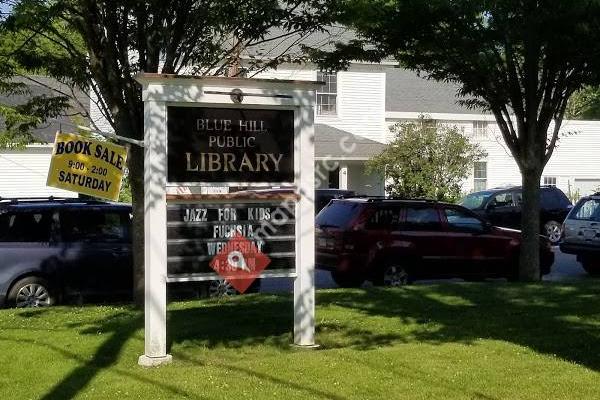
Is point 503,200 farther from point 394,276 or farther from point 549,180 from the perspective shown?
point 549,180

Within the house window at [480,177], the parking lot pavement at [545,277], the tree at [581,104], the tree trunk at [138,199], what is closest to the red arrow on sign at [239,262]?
the tree trunk at [138,199]

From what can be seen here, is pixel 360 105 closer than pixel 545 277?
No

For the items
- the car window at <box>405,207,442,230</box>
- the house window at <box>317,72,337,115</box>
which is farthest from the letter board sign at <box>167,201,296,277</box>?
the house window at <box>317,72,337,115</box>

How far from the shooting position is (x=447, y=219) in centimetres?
1598

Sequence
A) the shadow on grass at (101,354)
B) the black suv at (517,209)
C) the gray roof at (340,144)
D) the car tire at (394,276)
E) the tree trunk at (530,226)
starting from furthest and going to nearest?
the gray roof at (340,144)
the black suv at (517,209)
the car tire at (394,276)
the tree trunk at (530,226)
the shadow on grass at (101,354)

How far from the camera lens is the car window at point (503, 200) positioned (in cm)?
2575

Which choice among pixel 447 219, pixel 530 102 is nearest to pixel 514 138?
pixel 530 102

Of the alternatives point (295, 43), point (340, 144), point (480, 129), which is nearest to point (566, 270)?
point (295, 43)

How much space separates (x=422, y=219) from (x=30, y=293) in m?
6.87

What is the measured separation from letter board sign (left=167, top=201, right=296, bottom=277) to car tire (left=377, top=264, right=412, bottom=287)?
669cm

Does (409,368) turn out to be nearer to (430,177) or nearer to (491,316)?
(491,316)

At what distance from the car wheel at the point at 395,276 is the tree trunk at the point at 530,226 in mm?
1995

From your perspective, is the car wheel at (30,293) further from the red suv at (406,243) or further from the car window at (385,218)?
the car window at (385,218)

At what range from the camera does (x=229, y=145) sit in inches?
329
